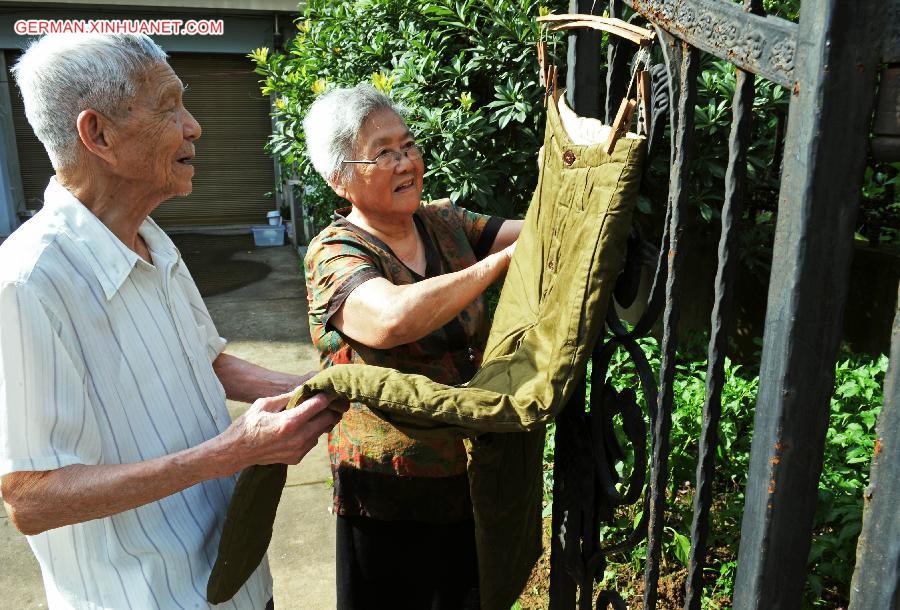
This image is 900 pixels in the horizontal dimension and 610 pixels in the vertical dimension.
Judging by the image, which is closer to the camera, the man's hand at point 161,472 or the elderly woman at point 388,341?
the man's hand at point 161,472

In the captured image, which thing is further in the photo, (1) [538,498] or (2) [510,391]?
(1) [538,498]

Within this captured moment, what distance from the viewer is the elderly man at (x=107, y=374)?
139cm

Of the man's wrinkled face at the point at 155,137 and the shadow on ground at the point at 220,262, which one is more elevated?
the man's wrinkled face at the point at 155,137

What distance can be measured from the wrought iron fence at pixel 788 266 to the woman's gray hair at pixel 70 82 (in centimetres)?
107

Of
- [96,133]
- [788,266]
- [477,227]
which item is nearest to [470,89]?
[477,227]

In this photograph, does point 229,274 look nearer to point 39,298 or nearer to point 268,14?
point 268,14

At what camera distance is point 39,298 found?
4.57 feet

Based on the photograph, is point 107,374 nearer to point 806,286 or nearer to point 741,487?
point 806,286

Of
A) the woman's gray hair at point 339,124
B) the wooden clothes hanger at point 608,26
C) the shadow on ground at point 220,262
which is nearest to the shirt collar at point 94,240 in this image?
the woman's gray hair at point 339,124

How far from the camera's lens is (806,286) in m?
0.89

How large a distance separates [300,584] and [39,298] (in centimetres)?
229

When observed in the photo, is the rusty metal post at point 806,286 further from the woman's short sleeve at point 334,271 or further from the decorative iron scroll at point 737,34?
the woman's short sleeve at point 334,271

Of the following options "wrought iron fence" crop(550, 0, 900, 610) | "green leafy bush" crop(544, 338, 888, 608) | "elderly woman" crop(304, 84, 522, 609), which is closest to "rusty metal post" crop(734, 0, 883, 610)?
"wrought iron fence" crop(550, 0, 900, 610)

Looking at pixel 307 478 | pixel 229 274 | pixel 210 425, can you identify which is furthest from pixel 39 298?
pixel 229 274
